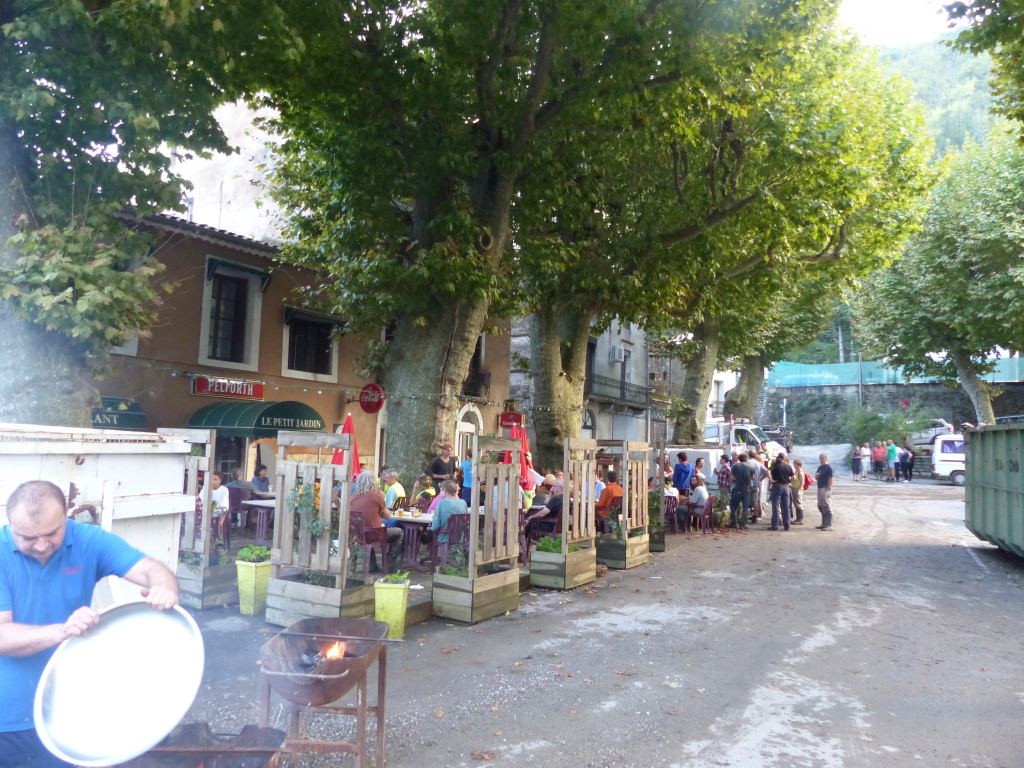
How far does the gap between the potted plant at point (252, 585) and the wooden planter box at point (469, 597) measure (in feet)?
5.98

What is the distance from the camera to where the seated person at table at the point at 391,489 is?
11258 mm

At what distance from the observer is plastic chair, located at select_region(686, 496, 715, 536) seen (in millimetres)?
17016

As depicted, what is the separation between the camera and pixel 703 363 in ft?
77.5

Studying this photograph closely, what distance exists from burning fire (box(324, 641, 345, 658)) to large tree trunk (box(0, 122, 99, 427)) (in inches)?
207

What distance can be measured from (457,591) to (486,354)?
582 inches

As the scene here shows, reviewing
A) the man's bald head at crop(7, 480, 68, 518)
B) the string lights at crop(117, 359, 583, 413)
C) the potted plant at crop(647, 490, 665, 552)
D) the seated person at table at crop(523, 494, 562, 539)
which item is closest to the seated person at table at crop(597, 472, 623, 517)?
the potted plant at crop(647, 490, 665, 552)

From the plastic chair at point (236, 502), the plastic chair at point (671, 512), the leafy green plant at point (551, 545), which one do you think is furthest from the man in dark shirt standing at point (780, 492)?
the plastic chair at point (236, 502)

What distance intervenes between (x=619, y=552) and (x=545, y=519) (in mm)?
1499

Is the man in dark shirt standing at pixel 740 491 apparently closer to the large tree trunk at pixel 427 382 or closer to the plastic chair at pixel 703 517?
the plastic chair at pixel 703 517

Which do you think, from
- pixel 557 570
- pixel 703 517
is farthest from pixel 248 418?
pixel 703 517

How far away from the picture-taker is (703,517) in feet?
55.8

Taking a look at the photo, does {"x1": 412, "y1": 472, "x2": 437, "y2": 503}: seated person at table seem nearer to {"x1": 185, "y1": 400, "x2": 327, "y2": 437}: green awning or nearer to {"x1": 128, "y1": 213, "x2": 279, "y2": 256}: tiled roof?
{"x1": 185, "y1": 400, "x2": 327, "y2": 437}: green awning

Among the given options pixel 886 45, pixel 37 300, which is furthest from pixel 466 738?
pixel 886 45

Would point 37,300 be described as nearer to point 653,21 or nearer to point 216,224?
point 653,21
